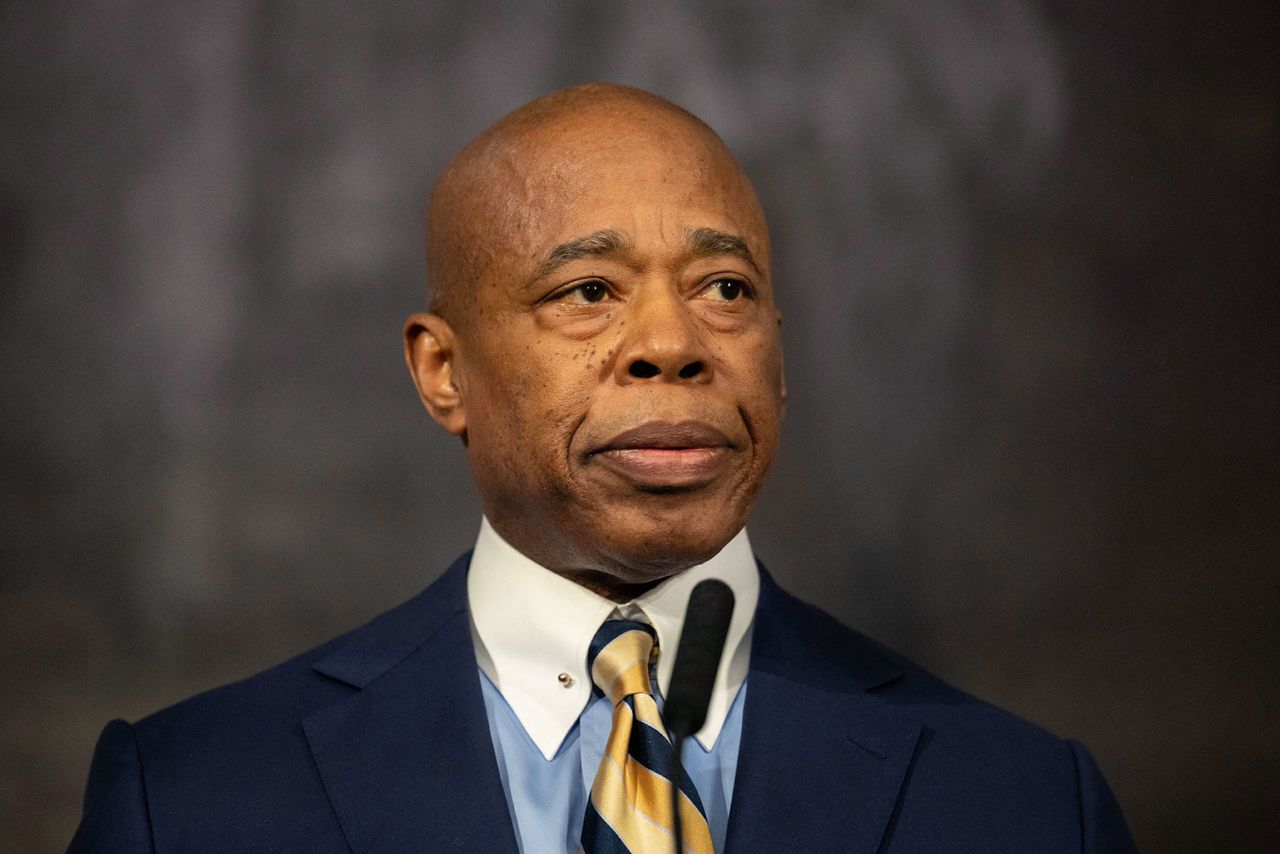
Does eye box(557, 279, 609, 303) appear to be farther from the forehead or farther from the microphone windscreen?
the microphone windscreen

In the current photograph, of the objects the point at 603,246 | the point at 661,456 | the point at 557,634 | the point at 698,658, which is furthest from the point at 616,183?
the point at 698,658

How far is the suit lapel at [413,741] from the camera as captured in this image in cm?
169

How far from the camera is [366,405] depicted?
2.47m

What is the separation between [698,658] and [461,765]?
45 centimetres

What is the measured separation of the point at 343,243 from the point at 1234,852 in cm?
167

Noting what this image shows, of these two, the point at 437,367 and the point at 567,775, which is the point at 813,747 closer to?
the point at 567,775

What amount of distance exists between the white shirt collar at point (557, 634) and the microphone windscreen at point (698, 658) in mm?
335

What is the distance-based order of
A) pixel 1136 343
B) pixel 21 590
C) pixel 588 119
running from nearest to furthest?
pixel 588 119
pixel 21 590
pixel 1136 343

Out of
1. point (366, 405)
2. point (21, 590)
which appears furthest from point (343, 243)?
point (21, 590)

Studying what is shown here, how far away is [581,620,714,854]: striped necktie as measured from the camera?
5.38 ft

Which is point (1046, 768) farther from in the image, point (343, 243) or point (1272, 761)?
point (343, 243)

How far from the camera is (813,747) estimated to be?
1789mm

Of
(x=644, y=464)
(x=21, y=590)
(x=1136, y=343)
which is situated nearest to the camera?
(x=644, y=464)

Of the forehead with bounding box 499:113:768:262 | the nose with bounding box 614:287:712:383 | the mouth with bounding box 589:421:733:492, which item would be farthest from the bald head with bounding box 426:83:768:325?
the mouth with bounding box 589:421:733:492
